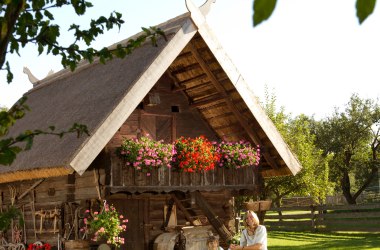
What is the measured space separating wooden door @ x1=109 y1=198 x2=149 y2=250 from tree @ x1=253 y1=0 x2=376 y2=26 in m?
12.6

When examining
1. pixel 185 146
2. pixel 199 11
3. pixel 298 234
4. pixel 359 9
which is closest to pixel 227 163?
pixel 185 146

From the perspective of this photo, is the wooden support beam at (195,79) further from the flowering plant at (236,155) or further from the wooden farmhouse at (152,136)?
the flowering plant at (236,155)

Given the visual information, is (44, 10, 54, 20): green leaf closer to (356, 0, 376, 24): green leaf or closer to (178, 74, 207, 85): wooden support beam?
(356, 0, 376, 24): green leaf

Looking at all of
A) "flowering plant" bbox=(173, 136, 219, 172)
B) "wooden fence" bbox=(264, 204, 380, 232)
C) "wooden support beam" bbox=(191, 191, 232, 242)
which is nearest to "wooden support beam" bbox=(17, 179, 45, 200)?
"flowering plant" bbox=(173, 136, 219, 172)

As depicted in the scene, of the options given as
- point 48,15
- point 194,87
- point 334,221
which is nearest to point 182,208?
point 194,87

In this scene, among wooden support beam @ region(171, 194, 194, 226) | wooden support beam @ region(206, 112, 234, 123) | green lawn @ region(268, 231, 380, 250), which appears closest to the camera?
wooden support beam @ region(171, 194, 194, 226)

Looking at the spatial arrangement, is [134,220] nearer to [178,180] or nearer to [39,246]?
[178,180]

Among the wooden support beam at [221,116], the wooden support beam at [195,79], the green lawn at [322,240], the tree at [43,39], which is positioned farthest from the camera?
the green lawn at [322,240]

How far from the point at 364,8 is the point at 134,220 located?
42.3 ft

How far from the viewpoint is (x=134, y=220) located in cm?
1357

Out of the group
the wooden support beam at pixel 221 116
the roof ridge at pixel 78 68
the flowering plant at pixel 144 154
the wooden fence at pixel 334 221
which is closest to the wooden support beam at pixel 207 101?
the wooden support beam at pixel 221 116

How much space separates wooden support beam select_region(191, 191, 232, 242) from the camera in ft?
43.9

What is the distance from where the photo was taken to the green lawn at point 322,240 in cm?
1991

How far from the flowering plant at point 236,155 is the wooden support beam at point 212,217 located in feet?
3.22
